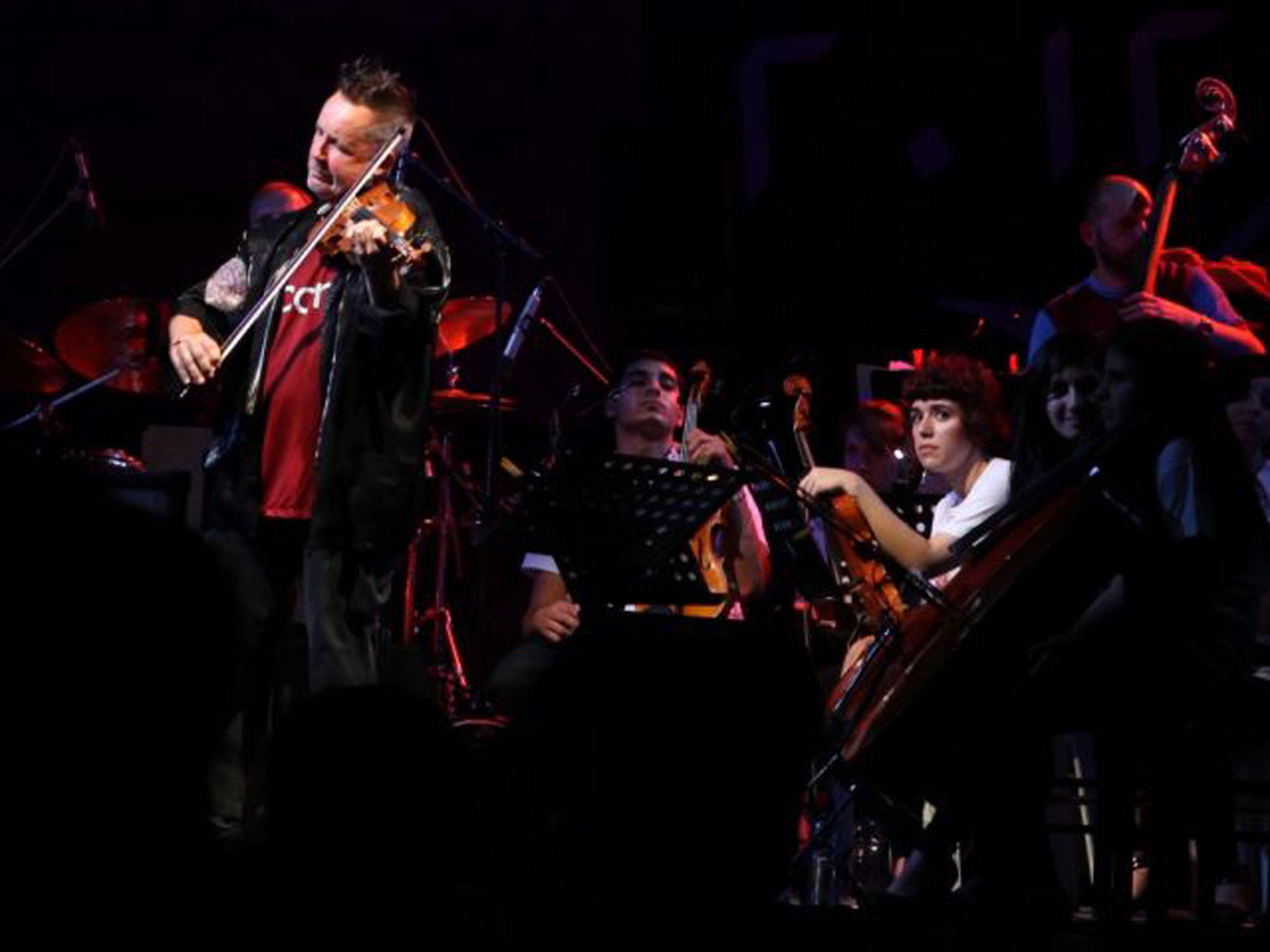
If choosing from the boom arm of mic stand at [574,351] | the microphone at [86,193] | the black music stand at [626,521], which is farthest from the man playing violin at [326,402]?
the boom arm of mic stand at [574,351]

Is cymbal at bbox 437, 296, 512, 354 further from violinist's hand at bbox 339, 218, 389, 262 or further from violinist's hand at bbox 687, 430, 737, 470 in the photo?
violinist's hand at bbox 339, 218, 389, 262

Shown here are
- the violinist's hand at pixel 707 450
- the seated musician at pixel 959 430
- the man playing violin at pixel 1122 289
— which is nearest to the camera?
the seated musician at pixel 959 430

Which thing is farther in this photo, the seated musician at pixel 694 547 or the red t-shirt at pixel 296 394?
the seated musician at pixel 694 547

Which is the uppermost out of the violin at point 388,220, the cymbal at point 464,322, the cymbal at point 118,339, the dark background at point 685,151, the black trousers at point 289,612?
the dark background at point 685,151

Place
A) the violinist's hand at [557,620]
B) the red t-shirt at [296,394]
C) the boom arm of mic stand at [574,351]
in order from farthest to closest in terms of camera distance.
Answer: the boom arm of mic stand at [574,351] → the violinist's hand at [557,620] → the red t-shirt at [296,394]

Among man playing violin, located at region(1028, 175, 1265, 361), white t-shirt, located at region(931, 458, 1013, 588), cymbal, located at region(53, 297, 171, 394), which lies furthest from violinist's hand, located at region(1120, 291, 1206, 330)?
cymbal, located at region(53, 297, 171, 394)

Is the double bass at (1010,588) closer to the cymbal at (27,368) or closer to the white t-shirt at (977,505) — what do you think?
the white t-shirt at (977,505)

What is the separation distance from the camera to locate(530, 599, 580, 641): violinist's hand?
5.65 metres

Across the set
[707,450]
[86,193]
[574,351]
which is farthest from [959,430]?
[86,193]

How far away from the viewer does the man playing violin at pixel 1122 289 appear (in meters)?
5.84

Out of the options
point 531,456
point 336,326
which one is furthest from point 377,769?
point 531,456

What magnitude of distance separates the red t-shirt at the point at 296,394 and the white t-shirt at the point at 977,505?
1757 mm

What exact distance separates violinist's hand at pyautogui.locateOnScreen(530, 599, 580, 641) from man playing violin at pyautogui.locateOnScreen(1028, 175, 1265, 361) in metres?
1.83

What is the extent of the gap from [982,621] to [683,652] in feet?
2.15
